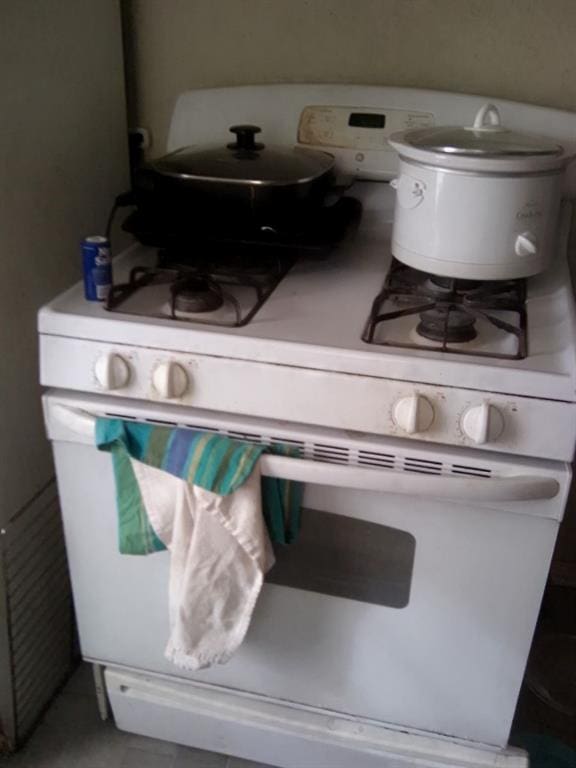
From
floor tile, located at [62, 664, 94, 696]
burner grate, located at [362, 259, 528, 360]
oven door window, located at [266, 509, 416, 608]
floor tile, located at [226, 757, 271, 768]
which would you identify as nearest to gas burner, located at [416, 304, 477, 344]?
burner grate, located at [362, 259, 528, 360]

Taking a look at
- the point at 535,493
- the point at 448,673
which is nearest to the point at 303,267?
the point at 535,493

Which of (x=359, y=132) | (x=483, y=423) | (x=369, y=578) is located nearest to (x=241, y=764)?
(x=369, y=578)

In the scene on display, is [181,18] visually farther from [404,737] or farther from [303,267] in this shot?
[404,737]

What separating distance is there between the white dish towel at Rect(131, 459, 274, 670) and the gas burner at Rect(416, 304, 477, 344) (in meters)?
0.25

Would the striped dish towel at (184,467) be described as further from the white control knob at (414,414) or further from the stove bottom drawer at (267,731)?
the stove bottom drawer at (267,731)

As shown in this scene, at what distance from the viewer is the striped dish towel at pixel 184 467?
88cm

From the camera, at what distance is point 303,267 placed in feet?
3.63

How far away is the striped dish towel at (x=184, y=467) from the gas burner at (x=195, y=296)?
0.15 meters

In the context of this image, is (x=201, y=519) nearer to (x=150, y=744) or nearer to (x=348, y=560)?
(x=348, y=560)

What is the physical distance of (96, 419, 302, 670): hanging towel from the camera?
89cm

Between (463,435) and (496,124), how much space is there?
17.5 inches

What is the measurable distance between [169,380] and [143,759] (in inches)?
28.9

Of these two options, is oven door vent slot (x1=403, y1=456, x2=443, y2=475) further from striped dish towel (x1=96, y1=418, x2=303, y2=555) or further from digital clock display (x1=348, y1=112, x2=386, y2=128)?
digital clock display (x1=348, y1=112, x2=386, y2=128)

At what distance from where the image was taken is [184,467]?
2.90 feet
